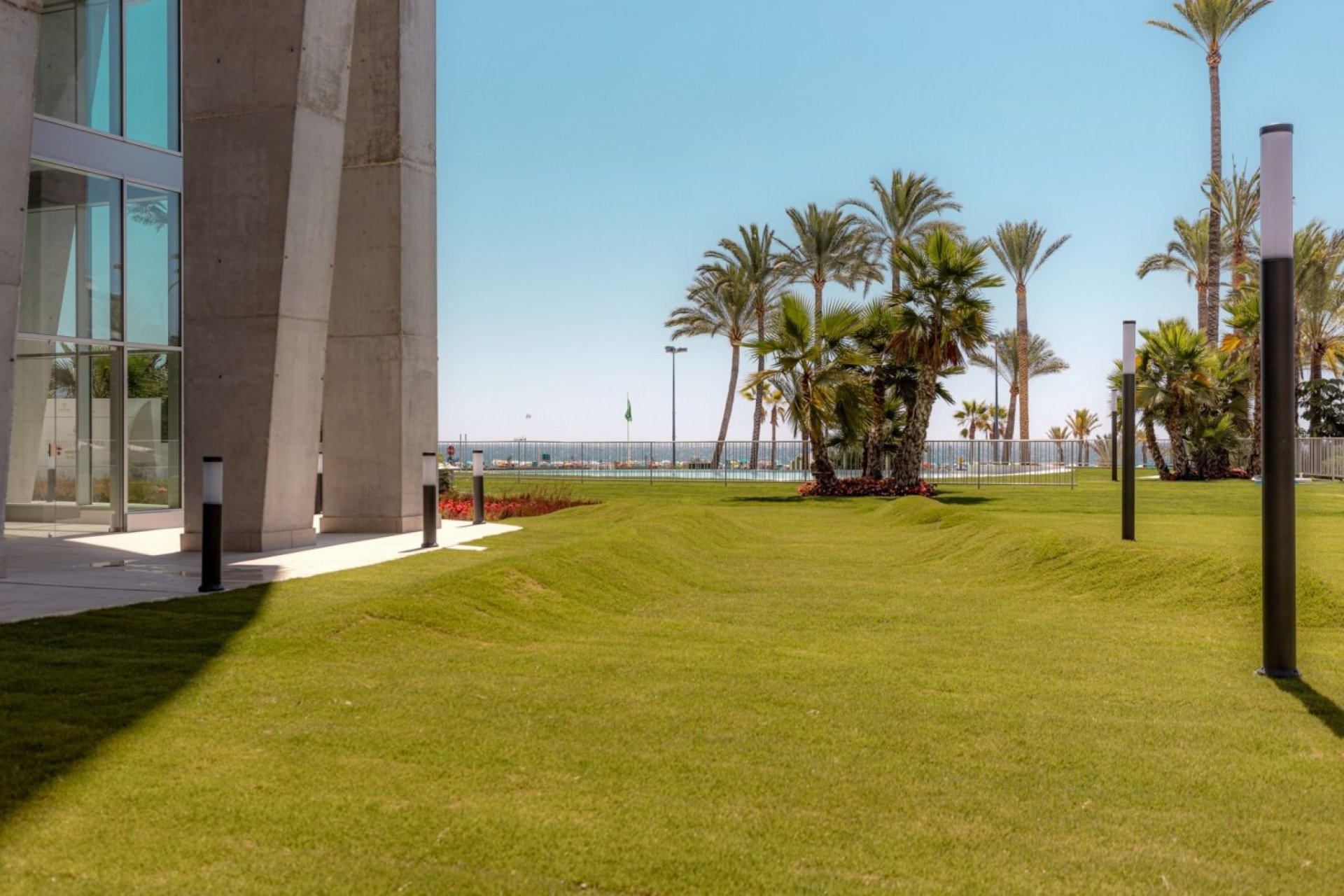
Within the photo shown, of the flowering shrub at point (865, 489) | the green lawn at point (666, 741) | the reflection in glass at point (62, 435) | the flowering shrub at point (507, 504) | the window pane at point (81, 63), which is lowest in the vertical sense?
the green lawn at point (666, 741)

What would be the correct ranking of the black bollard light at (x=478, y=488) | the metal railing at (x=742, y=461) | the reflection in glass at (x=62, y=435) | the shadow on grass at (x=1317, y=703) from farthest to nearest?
the metal railing at (x=742, y=461) < the black bollard light at (x=478, y=488) < the reflection in glass at (x=62, y=435) < the shadow on grass at (x=1317, y=703)

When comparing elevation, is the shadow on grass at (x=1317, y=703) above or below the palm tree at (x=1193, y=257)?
below

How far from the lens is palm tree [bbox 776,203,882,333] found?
4953 cm

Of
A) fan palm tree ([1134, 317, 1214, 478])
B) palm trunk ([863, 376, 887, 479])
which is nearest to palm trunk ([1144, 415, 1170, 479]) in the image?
fan palm tree ([1134, 317, 1214, 478])

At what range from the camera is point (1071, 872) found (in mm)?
3744

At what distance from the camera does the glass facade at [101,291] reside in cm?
1577

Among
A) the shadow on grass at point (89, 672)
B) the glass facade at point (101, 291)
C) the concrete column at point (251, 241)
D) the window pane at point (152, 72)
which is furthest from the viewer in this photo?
the window pane at point (152, 72)

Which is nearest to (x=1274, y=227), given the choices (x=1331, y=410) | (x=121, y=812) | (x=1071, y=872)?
(x=1071, y=872)

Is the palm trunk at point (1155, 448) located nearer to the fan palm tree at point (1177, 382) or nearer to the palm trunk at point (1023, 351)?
the fan palm tree at point (1177, 382)

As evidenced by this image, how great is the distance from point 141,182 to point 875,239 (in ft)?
125

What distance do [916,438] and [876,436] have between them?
205cm

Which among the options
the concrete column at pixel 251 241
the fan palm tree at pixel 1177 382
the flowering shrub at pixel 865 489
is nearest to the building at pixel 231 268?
the concrete column at pixel 251 241

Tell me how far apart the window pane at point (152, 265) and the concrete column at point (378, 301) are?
2775 mm

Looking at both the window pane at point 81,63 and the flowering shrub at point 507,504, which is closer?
the window pane at point 81,63
